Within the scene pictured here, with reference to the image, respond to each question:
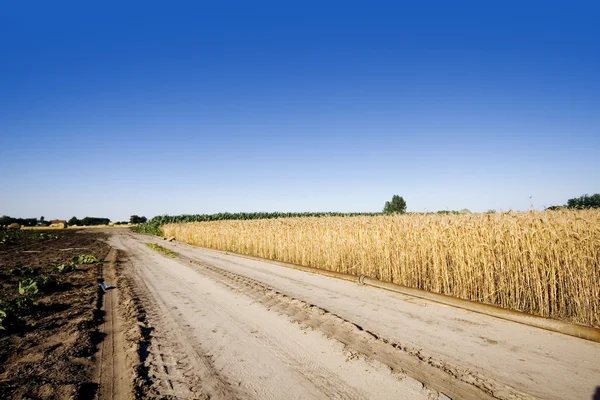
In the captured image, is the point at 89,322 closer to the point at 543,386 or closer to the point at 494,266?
the point at 543,386

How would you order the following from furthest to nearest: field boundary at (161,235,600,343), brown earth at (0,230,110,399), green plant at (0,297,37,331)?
1. green plant at (0,297,37,331)
2. field boundary at (161,235,600,343)
3. brown earth at (0,230,110,399)

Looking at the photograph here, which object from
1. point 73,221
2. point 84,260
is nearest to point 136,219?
point 73,221

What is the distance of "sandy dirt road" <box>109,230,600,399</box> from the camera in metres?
3.50

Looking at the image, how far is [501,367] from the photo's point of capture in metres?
3.93

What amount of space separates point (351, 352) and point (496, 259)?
4.69 meters

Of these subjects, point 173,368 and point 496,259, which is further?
point 496,259

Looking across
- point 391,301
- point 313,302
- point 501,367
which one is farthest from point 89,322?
point 501,367

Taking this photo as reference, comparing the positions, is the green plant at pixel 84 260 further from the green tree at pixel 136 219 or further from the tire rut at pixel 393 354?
the green tree at pixel 136 219

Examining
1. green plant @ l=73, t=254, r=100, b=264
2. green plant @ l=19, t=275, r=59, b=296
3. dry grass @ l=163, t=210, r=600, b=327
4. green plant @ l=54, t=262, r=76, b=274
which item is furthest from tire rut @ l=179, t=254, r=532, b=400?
green plant @ l=73, t=254, r=100, b=264

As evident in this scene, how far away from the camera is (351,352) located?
439cm

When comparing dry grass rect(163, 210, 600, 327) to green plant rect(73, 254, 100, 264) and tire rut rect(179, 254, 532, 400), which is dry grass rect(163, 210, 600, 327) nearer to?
tire rut rect(179, 254, 532, 400)

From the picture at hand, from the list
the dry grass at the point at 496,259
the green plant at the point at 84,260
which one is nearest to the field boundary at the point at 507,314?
the dry grass at the point at 496,259

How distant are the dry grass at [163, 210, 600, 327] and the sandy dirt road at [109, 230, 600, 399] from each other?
145 cm

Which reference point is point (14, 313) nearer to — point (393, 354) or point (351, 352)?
point (351, 352)
